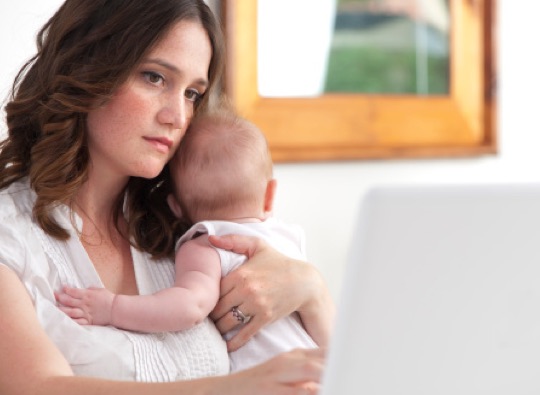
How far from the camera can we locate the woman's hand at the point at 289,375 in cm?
101

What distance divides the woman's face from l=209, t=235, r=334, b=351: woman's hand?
0.19m

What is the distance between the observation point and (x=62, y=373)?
1.35 meters

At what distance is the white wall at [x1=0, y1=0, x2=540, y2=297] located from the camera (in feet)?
7.33

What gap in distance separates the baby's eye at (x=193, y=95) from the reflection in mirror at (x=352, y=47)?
807 millimetres

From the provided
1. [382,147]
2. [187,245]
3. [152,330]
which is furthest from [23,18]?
[382,147]

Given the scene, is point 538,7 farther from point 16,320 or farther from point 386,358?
point 386,358

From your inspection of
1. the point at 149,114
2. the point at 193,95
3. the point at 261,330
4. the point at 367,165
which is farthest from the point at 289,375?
the point at 367,165

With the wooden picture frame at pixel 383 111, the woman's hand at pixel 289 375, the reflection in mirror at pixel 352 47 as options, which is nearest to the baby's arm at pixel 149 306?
the woman's hand at pixel 289 375

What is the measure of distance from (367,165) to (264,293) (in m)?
1.29

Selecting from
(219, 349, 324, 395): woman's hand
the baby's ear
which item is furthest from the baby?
(219, 349, 324, 395): woman's hand

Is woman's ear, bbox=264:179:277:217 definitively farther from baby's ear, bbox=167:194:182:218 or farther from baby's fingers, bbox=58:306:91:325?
baby's fingers, bbox=58:306:91:325

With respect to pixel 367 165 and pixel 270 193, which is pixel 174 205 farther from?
pixel 367 165

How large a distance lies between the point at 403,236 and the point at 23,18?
1.68m

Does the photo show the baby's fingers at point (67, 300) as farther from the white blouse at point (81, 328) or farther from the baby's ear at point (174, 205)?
the baby's ear at point (174, 205)
